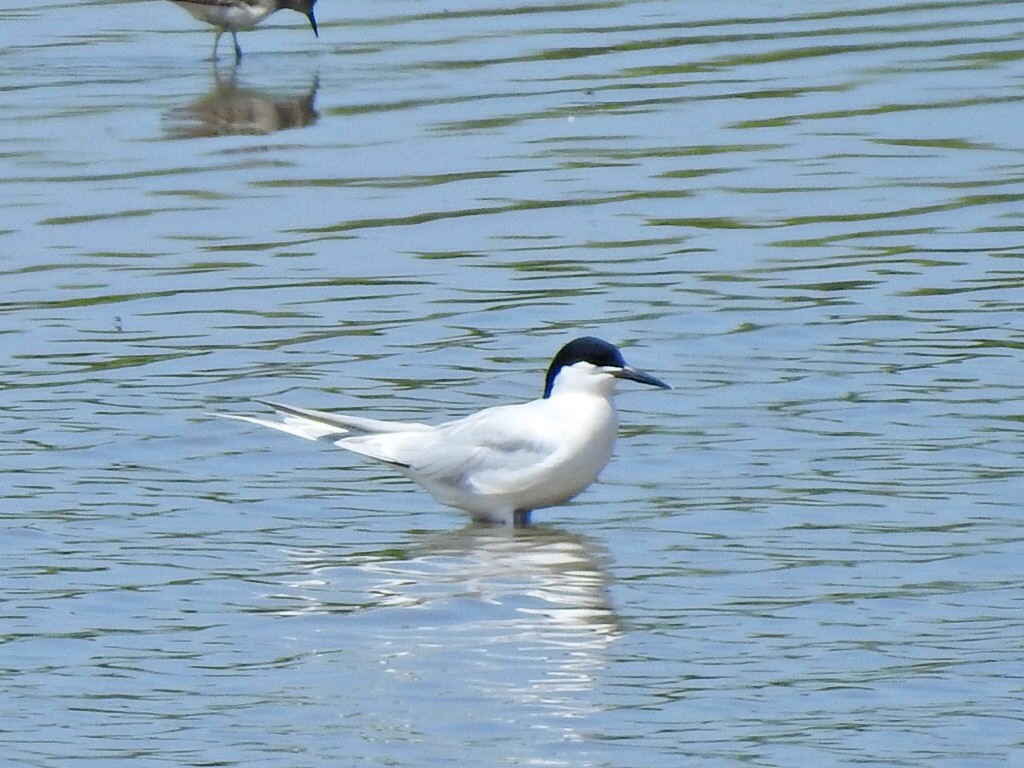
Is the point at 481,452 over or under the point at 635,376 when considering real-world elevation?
under

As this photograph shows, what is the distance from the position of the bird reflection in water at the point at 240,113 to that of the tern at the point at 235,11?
1.72 metres

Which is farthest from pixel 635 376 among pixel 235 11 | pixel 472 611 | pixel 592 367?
pixel 235 11

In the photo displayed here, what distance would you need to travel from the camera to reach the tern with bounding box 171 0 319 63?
19.2m

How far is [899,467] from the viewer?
8.91 metres

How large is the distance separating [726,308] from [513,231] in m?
2.00

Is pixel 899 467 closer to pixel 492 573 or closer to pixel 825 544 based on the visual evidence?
pixel 825 544

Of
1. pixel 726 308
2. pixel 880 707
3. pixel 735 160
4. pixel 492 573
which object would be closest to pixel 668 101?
pixel 735 160

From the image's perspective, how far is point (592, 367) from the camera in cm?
902

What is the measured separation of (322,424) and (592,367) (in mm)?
944

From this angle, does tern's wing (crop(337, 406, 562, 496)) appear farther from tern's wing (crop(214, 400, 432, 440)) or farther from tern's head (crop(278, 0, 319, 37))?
tern's head (crop(278, 0, 319, 37))

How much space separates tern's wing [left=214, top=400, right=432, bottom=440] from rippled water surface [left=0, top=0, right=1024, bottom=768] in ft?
0.60

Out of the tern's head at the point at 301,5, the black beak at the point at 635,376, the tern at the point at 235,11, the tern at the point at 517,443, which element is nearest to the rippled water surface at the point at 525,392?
the tern at the point at 517,443

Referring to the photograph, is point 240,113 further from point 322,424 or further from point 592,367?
point 592,367

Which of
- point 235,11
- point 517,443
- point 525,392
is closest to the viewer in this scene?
point 517,443
